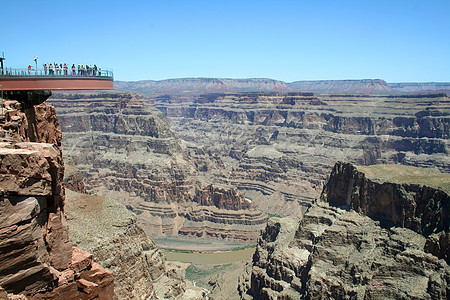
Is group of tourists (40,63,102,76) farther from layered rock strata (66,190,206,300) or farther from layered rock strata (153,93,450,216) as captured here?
layered rock strata (153,93,450,216)

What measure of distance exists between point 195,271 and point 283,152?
86272 mm

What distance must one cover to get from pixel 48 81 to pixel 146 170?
90.9 metres

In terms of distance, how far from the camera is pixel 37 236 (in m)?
14.0

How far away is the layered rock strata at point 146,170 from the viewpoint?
95.7 meters

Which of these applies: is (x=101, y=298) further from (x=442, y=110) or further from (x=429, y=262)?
(x=442, y=110)

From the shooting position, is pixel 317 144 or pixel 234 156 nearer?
pixel 317 144

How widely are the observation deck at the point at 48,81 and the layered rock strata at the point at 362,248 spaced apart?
95.4 feet

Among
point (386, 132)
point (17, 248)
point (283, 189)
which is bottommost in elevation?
point (283, 189)

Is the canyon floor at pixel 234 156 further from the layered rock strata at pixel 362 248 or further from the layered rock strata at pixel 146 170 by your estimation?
the layered rock strata at pixel 362 248

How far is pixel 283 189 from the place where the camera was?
128 meters

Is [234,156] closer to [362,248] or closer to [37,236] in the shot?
[362,248]

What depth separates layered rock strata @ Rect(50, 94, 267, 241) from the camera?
314 feet

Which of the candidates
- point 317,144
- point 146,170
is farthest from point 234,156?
point 146,170

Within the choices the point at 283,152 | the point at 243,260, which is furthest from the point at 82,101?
the point at 243,260
